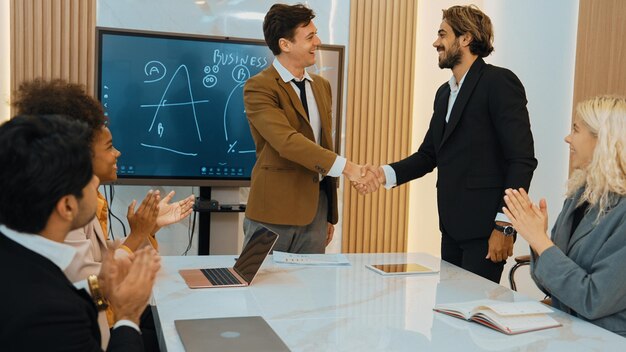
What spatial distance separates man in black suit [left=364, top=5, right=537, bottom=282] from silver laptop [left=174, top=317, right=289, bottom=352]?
49.9 inches

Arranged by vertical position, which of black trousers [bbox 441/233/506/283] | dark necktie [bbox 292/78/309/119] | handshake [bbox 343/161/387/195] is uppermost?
dark necktie [bbox 292/78/309/119]

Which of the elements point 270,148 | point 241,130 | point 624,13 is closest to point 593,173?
point 270,148

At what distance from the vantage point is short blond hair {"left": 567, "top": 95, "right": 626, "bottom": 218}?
203 cm

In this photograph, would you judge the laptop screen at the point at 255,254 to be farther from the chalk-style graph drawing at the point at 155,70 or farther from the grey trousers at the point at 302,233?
the chalk-style graph drawing at the point at 155,70

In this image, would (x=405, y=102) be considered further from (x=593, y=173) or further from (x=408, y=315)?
(x=408, y=315)

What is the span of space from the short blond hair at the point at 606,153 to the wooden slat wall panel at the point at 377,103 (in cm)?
271

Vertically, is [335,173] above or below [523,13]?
below

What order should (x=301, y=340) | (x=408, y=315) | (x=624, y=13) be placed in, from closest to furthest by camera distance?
1. (x=301, y=340)
2. (x=408, y=315)
3. (x=624, y=13)

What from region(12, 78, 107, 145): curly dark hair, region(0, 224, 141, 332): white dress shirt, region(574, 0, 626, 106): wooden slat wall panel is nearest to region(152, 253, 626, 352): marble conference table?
region(0, 224, 141, 332): white dress shirt

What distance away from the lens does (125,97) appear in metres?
3.94

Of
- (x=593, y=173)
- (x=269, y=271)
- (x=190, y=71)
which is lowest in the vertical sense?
(x=269, y=271)

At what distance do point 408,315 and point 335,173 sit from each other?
1.20 metres

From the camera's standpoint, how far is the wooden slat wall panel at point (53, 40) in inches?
159

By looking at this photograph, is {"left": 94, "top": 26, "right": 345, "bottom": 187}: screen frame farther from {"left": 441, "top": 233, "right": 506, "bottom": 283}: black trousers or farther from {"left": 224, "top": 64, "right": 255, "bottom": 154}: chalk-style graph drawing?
{"left": 441, "top": 233, "right": 506, "bottom": 283}: black trousers
